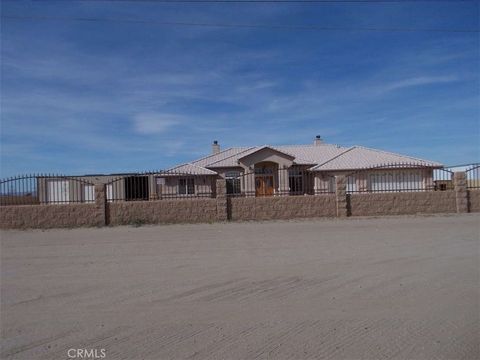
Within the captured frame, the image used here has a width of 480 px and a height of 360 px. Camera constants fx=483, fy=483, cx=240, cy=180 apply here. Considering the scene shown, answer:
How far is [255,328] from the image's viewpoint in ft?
19.5

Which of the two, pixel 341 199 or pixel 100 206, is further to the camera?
pixel 341 199

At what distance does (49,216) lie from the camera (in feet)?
64.4

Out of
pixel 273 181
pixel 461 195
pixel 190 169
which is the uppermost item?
pixel 190 169

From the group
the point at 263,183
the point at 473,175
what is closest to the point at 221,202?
the point at 473,175

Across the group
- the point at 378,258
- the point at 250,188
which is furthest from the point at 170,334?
the point at 250,188

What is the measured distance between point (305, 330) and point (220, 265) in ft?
15.2

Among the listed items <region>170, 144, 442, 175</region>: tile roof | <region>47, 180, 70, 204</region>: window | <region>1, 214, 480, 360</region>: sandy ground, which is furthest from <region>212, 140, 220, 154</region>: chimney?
<region>1, 214, 480, 360</region>: sandy ground

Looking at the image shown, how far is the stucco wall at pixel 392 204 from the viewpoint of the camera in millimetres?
20719

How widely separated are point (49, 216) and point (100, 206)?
208 centimetres

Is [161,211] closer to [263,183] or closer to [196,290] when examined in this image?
[196,290]

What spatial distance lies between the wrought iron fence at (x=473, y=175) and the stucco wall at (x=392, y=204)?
7.04ft

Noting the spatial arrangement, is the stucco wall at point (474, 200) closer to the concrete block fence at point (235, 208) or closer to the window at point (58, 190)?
the concrete block fence at point (235, 208)

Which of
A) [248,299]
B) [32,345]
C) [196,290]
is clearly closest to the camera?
[32,345]

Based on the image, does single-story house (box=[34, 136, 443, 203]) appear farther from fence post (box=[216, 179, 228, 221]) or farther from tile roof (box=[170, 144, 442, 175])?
fence post (box=[216, 179, 228, 221])
